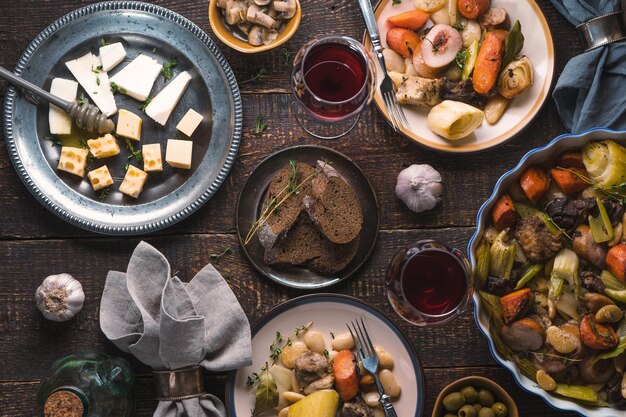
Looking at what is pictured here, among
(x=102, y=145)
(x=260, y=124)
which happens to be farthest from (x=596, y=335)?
(x=102, y=145)

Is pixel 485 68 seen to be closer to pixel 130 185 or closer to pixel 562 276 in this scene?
pixel 562 276

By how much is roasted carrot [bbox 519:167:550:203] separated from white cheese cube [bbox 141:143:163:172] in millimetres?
1076

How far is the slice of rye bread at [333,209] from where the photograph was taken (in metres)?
2.11

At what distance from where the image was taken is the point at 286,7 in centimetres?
215

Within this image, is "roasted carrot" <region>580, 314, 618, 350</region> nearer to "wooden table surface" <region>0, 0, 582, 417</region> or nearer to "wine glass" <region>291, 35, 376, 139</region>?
"wooden table surface" <region>0, 0, 582, 417</region>

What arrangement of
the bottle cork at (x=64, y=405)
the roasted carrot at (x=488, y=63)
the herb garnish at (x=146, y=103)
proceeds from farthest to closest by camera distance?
the herb garnish at (x=146, y=103), the roasted carrot at (x=488, y=63), the bottle cork at (x=64, y=405)

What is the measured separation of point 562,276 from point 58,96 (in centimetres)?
158

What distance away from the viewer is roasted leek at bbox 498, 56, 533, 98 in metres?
2.13

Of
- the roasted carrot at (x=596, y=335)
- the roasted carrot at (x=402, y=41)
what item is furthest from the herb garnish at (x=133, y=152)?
the roasted carrot at (x=596, y=335)

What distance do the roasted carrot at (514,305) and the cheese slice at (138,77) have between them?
1.23m

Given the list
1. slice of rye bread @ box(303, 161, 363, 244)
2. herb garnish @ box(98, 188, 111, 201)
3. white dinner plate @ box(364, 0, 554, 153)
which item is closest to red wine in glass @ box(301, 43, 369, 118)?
white dinner plate @ box(364, 0, 554, 153)

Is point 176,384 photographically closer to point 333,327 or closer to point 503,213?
point 333,327

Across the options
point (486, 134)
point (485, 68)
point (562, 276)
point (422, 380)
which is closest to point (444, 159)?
point (486, 134)

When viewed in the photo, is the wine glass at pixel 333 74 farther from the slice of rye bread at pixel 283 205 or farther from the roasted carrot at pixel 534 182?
the roasted carrot at pixel 534 182
